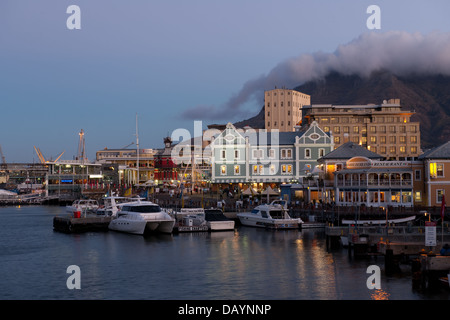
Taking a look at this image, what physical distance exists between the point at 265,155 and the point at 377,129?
59.7 m

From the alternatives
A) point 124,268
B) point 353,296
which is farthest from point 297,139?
point 353,296

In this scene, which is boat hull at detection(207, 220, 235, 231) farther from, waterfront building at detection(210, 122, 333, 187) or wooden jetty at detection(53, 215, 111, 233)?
waterfront building at detection(210, 122, 333, 187)

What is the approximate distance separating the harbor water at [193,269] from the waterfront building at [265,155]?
44.4 meters

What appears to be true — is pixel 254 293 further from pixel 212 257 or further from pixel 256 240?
pixel 256 240

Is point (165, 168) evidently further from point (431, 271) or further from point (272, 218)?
point (431, 271)

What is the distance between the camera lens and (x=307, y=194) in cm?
8956

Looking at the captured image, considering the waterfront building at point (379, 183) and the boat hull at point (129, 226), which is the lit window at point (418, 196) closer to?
the waterfront building at point (379, 183)

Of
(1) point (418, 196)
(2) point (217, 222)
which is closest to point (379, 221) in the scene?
(1) point (418, 196)

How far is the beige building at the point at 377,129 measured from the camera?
155875 millimetres

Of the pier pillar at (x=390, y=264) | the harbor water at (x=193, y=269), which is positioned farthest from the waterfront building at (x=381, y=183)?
the pier pillar at (x=390, y=264)

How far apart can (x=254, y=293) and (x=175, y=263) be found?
12373 millimetres

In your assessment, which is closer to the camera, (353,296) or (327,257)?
(353,296)

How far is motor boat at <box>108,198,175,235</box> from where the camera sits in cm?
6469

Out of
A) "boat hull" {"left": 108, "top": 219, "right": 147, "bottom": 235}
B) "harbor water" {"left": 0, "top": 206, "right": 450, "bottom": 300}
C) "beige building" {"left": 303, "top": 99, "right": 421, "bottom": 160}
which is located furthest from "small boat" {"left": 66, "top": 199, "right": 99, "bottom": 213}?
"beige building" {"left": 303, "top": 99, "right": 421, "bottom": 160}
